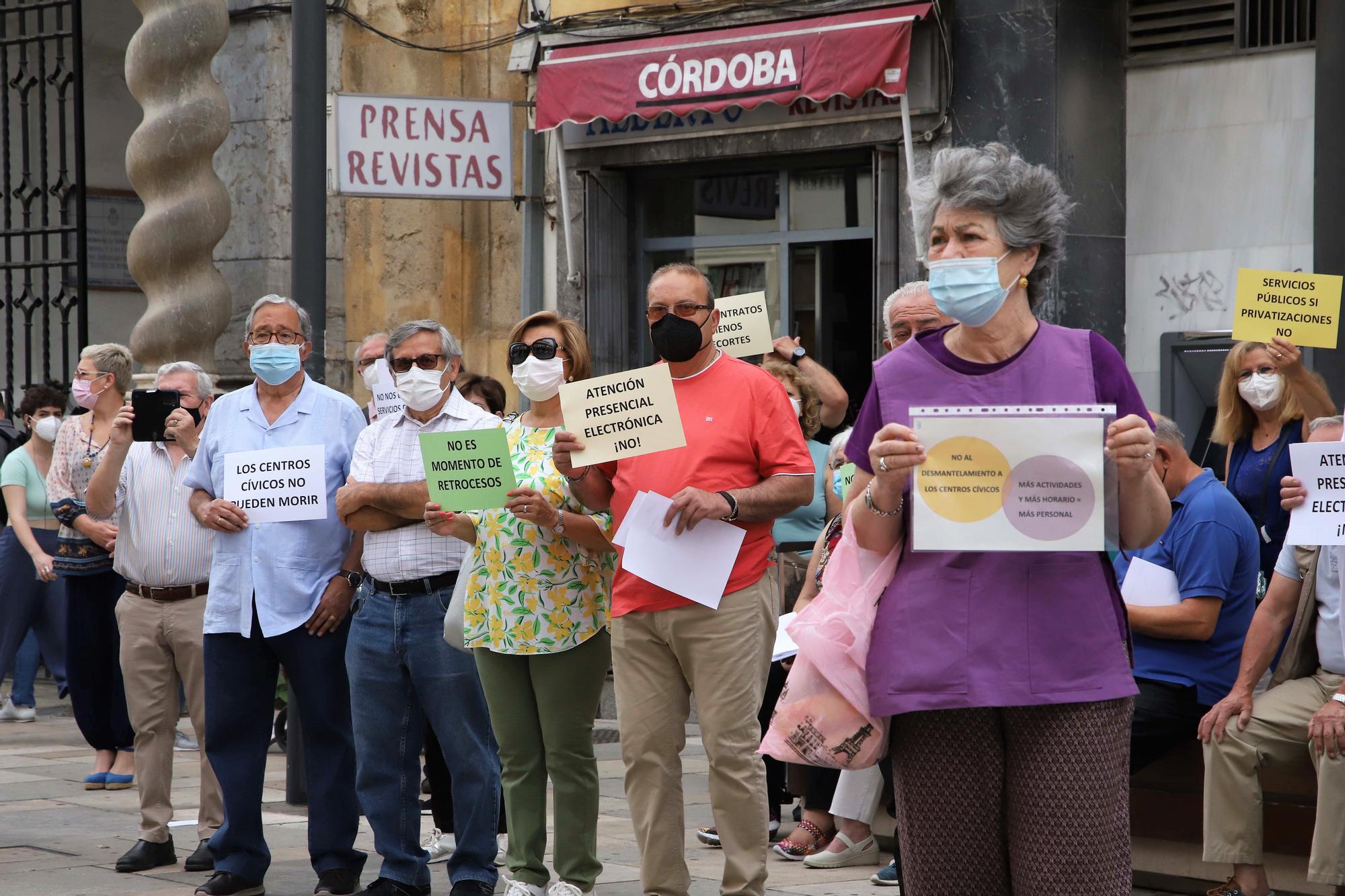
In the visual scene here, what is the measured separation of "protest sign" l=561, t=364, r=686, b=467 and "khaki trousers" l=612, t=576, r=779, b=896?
526 mm

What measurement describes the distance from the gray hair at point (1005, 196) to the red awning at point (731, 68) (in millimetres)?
7411

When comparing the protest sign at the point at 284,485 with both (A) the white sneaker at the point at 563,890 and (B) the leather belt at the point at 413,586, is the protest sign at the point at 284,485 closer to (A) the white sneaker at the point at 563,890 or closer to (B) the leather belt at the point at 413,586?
(B) the leather belt at the point at 413,586

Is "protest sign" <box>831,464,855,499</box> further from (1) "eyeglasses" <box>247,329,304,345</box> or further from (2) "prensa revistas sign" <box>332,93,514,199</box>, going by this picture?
(2) "prensa revistas sign" <box>332,93,514,199</box>

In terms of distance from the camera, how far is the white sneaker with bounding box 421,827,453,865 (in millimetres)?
7215

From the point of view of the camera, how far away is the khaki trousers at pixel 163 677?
24.0 feet

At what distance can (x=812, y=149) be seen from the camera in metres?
11.9

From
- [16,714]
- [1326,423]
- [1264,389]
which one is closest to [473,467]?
[1326,423]

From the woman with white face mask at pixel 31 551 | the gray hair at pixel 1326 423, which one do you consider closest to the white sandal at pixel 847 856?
the gray hair at pixel 1326 423

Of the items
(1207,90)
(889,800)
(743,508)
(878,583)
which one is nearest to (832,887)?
(889,800)

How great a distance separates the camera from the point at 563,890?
5797 mm

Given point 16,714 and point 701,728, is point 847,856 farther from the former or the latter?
point 16,714

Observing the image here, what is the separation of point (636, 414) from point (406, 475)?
1.20m

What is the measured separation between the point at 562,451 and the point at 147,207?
8213 millimetres

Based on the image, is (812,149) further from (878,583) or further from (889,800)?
(878,583)
